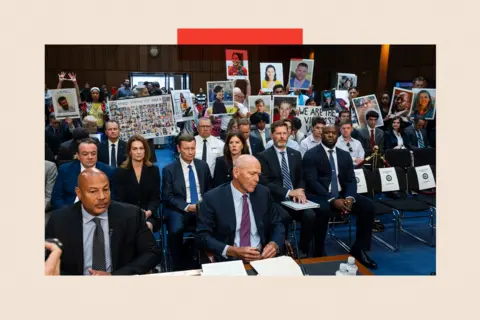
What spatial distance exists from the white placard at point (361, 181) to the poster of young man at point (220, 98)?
7.18ft

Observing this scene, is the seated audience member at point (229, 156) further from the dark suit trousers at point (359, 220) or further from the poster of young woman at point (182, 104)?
the poster of young woman at point (182, 104)

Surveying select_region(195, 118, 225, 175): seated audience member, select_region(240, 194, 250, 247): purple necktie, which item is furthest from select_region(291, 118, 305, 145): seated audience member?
select_region(240, 194, 250, 247): purple necktie

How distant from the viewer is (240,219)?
136 inches

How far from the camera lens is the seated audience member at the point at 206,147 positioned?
5641 mm

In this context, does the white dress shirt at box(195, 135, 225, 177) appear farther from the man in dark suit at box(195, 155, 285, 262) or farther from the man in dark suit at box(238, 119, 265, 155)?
the man in dark suit at box(195, 155, 285, 262)

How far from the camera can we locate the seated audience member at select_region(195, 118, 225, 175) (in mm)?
5641

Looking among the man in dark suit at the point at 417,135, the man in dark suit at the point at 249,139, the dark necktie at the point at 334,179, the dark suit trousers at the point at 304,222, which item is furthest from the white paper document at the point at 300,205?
the man in dark suit at the point at 417,135

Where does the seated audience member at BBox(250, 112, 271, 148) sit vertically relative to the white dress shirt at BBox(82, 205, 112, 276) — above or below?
above

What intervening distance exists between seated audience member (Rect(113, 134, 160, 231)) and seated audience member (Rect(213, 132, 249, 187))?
80 centimetres

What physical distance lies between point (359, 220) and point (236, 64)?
3.18m

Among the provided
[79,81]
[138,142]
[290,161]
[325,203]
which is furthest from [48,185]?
[79,81]

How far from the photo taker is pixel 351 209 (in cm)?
500

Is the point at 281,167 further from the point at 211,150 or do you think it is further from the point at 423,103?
the point at 423,103

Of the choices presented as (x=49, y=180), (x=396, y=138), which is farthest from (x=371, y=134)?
(x=49, y=180)
